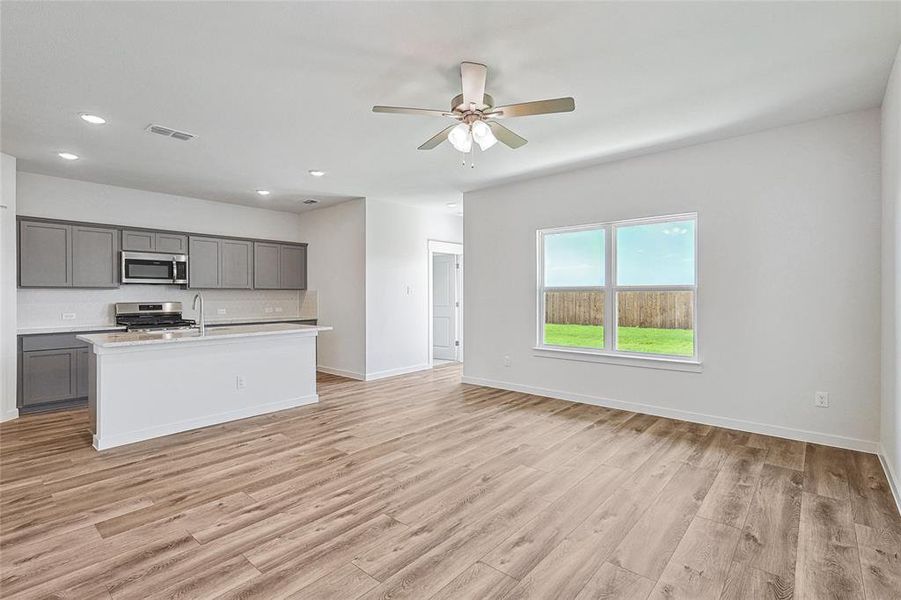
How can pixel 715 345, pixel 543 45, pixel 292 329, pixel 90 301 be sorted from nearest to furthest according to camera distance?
1. pixel 543 45
2. pixel 715 345
3. pixel 292 329
4. pixel 90 301

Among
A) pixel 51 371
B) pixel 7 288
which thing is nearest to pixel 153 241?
pixel 7 288

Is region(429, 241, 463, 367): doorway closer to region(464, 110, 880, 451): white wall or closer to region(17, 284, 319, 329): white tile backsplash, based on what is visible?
region(17, 284, 319, 329): white tile backsplash

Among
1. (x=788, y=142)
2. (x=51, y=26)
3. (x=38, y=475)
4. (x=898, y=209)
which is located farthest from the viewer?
(x=788, y=142)

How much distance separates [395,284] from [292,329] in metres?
2.21

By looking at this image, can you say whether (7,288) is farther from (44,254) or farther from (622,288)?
(622,288)

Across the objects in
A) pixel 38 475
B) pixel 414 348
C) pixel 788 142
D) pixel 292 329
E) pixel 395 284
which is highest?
pixel 788 142

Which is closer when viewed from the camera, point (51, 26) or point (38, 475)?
point (51, 26)

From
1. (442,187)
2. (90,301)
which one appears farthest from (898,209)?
(90,301)

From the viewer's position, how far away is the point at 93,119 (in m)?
3.59

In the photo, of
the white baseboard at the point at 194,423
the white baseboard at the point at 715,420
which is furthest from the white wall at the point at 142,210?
the white baseboard at the point at 715,420

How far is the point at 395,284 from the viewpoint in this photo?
6.93 meters

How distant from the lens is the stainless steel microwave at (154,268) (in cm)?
576

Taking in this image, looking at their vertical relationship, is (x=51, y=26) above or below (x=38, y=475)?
above

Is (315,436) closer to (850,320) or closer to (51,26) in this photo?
(51,26)
